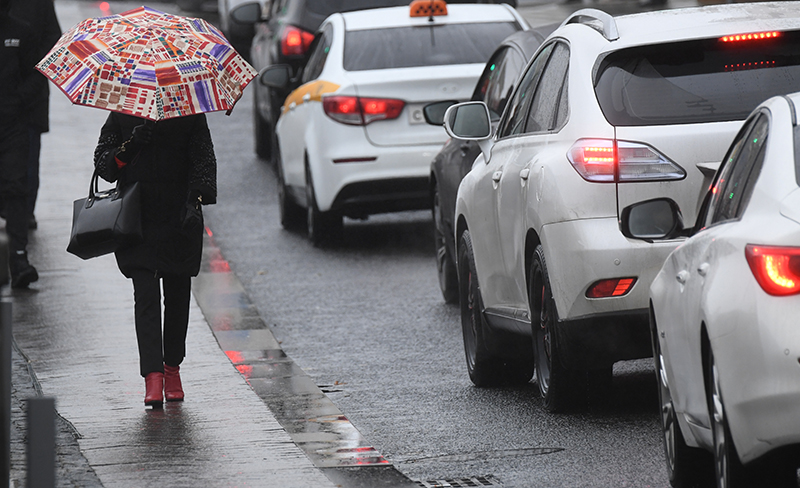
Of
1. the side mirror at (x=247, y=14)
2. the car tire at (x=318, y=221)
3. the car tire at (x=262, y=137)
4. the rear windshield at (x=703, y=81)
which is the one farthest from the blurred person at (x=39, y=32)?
the car tire at (x=262, y=137)

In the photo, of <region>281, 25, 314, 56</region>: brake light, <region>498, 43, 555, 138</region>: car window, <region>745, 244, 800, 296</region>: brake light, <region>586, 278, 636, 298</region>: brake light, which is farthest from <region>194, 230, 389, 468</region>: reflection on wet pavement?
<region>281, 25, 314, 56</region>: brake light

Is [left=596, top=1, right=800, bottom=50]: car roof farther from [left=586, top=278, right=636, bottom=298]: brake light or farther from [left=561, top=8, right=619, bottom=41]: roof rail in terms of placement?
[left=586, top=278, right=636, bottom=298]: brake light

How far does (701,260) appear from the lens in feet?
16.5

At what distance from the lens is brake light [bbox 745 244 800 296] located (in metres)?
4.45

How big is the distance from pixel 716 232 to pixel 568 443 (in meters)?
2.12

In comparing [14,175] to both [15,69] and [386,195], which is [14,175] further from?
[386,195]

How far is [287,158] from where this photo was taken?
14.3 metres

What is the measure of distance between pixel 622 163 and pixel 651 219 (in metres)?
1.21

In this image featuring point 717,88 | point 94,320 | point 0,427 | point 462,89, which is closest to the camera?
point 0,427

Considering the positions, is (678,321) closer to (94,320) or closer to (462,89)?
(94,320)

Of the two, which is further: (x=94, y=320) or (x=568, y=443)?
(x=94, y=320)

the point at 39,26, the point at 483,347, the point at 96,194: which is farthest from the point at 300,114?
the point at 483,347

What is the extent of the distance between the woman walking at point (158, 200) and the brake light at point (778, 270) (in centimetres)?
385

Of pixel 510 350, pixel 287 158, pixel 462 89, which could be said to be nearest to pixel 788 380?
pixel 510 350
